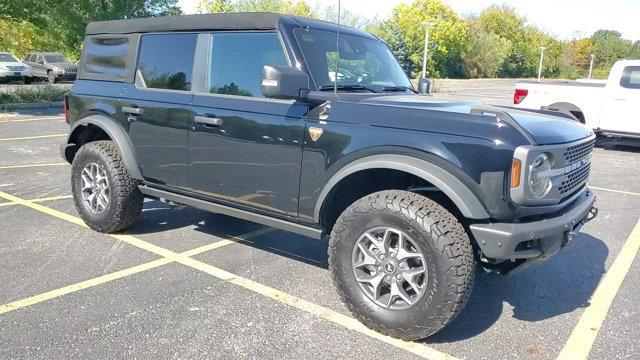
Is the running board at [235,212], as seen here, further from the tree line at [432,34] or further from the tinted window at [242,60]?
the tree line at [432,34]

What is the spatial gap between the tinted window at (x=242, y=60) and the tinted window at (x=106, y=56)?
1222 millimetres

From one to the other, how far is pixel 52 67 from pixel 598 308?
29381mm

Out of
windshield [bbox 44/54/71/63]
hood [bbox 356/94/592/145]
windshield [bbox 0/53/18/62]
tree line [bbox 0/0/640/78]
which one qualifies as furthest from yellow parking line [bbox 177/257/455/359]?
windshield [bbox 44/54/71/63]

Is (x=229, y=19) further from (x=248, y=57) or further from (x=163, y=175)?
(x=163, y=175)

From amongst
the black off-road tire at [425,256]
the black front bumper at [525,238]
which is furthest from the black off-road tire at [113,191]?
the black front bumper at [525,238]

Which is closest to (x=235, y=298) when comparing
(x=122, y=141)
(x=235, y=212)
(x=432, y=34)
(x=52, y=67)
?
(x=235, y=212)

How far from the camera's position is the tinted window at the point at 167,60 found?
4.21 m

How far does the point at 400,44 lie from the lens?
41.5m

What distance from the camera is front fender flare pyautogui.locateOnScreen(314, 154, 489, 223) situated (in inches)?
111

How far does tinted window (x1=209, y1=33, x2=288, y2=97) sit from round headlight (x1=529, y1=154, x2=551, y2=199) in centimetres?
182

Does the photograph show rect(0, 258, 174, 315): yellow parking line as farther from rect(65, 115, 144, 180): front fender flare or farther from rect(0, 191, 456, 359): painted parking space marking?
rect(65, 115, 144, 180): front fender flare

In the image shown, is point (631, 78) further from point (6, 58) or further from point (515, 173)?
point (6, 58)

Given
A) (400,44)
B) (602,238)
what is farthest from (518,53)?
(602,238)

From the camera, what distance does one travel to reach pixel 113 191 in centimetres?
461
